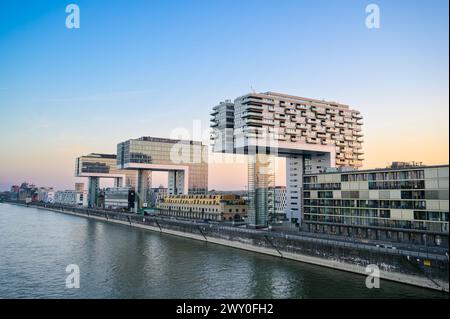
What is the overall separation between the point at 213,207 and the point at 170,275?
49.9 meters

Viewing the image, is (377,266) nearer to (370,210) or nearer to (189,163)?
(370,210)

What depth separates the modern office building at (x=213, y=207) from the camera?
266ft

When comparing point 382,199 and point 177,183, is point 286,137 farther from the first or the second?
point 177,183

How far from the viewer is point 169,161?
114688 mm

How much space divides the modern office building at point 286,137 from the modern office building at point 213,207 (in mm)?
12972

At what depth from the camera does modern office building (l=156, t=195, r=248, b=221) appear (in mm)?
81188

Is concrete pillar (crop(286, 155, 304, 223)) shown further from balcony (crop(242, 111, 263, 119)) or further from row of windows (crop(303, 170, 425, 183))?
row of windows (crop(303, 170, 425, 183))

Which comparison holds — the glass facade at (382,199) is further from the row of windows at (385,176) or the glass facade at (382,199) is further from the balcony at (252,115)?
the balcony at (252,115)

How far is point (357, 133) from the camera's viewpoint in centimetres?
7531

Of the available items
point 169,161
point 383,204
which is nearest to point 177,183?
point 169,161

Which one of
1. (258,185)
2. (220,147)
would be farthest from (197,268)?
(220,147)

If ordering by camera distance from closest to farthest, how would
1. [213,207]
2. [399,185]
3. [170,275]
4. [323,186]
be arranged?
1. [170,275]
2. [399,185]
3. [323,186]
4. [213,207]

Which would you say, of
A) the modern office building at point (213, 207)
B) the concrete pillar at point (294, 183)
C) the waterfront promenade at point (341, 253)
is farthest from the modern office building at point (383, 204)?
the modern office building at point (213, 207)

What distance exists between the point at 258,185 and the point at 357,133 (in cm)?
2629
